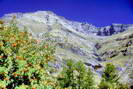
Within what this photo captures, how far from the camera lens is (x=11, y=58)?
8195 millimetres

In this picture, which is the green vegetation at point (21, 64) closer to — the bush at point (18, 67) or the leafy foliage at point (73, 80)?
the bush at point (18, 67)

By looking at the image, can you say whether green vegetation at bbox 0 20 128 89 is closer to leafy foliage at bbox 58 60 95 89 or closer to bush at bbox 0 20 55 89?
bush at bbox 0 20 55 89

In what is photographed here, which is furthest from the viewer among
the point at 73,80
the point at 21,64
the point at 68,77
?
the point at 73,80

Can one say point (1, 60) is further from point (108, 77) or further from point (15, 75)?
point (108, 77)

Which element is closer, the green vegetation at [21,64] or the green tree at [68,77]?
the green vegetation at [21,64]

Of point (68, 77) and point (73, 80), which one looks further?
point (73, 80)

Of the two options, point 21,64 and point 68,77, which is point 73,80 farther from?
point 21,64

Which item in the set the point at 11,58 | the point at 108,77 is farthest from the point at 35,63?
the point at 108,77

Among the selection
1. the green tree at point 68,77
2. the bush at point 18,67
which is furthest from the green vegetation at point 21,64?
the green tree at point 68,77

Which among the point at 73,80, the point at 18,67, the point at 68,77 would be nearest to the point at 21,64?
the point at 18,67

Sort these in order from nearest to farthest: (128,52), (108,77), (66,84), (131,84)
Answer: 1. (66,84)
2. (108,77)
3. (131,84)
4. (128,52)

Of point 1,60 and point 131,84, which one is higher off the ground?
point 1,60

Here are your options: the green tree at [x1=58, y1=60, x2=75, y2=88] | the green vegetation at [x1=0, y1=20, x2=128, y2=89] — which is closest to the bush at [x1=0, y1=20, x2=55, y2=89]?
the green vegetation at [x1=0, y1=20, x2=128, y2=89]

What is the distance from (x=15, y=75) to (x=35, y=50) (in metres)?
2.85
